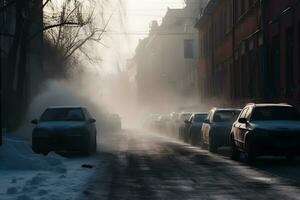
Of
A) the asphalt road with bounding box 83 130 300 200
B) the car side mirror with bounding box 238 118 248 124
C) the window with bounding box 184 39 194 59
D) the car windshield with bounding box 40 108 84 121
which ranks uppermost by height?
the window with bounding box 184 39 194 59

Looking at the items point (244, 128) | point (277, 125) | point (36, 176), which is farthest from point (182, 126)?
point (36, 176)

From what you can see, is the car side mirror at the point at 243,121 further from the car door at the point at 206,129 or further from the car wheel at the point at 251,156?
the car door at the point at 206,129

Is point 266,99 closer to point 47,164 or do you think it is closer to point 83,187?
point 47,164

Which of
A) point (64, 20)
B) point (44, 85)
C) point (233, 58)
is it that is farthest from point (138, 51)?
point (64, 20)

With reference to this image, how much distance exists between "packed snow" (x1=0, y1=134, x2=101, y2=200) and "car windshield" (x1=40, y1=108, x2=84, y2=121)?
395cm

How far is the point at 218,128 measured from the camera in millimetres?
25078

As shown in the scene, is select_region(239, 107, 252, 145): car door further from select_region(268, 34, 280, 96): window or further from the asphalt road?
select_region(268, 34, 280, 96): window

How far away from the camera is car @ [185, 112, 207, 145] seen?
31328 millimetres

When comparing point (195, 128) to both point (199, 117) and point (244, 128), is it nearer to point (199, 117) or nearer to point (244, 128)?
point (199, 117)

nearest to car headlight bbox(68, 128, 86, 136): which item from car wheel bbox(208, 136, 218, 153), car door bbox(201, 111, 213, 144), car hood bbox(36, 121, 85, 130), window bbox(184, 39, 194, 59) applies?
car hood bbox(36, 121, 85, 130)

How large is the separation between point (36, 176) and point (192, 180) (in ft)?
9.85

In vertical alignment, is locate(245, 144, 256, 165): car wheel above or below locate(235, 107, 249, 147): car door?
below

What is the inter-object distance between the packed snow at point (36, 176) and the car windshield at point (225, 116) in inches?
274

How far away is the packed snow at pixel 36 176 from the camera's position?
11461mm
